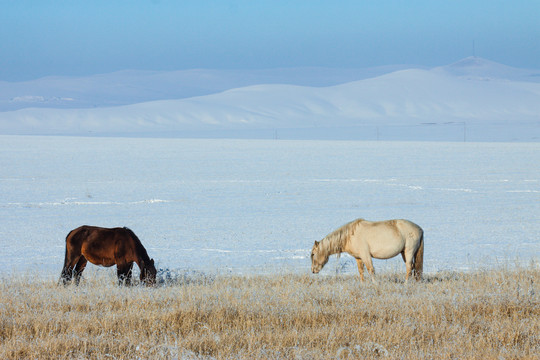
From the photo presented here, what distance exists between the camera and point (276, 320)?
5.43m

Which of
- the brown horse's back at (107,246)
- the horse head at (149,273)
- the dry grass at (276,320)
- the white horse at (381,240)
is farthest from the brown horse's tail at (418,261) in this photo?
the brown horse's back at (107,246)

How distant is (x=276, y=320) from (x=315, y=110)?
299 ft

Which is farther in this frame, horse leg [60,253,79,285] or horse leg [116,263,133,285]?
horse leg [60,253,79,285]

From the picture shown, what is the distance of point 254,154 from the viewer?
31469 millimetres

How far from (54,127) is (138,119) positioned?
31.8 feet

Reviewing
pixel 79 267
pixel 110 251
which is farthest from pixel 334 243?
pixel 79 267

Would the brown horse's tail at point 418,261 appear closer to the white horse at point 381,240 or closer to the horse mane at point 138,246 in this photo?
the white horse at point 381,240

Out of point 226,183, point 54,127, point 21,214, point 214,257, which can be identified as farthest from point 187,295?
point 54,127

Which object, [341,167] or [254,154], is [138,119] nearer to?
[254,154]

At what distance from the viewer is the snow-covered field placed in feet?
31.4

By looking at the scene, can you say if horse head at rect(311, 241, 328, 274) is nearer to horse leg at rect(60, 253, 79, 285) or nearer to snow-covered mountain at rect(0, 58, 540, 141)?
horse leg at rect(60, 253, 79, 285)

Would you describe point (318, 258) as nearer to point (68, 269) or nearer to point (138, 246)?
point (138, 246)

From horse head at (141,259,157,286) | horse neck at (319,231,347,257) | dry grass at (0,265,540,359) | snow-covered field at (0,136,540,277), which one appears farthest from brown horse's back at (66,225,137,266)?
horse neck at (319,231,347,257)

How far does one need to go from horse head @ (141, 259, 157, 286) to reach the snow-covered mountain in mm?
67931
